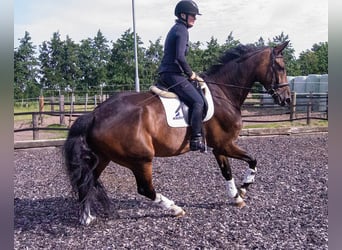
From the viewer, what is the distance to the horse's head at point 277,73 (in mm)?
5227

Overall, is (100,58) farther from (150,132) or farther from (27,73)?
(150,132)

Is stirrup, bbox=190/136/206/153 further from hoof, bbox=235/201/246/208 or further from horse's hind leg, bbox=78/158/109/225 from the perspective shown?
horse's hind leg, bbox=78/158/109/225

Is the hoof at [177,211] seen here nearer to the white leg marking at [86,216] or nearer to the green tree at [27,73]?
the white leg marking at [86,216]

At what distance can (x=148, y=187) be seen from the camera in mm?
4598

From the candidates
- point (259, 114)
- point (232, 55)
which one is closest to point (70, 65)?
point (259, 114)

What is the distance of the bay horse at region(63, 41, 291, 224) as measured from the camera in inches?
174

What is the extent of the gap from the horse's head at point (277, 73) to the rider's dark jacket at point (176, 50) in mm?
1284

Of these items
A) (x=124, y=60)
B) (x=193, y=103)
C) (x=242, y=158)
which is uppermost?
(x=124, y=60)

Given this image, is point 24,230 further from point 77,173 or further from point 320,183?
point 320,183

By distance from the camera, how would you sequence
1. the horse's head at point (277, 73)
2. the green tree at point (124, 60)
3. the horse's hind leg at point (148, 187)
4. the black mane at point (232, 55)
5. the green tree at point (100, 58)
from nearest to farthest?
the horse's hind leg at point (148, 187) < the horse's head at point (277, 73) < the black mane at point (232, 55) < the green tree at point (124, 60) < the green tree at point (100, 58)

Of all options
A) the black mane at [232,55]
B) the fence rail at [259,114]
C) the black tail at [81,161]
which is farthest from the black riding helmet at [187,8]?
the fence rail at [259,114]

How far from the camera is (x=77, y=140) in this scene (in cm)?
443

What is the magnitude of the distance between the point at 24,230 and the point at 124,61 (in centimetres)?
3513

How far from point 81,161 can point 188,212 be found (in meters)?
1.65
